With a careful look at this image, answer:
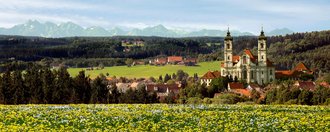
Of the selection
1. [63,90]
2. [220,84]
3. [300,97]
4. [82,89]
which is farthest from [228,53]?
[63,90]

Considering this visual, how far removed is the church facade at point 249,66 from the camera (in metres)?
191

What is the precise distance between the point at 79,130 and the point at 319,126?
10.6m

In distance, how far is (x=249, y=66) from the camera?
19050cm

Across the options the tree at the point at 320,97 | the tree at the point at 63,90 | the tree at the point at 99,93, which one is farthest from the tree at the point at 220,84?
the tree at the point at 63,90

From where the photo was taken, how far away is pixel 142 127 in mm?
23562

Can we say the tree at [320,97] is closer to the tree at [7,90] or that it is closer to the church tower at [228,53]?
the tree at [7,90]

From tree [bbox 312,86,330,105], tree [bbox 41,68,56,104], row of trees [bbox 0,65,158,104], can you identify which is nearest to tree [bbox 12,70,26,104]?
row of trees [bbox 0,65,158,104]

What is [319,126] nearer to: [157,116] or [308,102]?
[157,116]

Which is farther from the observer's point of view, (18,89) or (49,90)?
(18,89)

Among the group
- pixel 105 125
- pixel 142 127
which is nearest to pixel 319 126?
pixel 142 127

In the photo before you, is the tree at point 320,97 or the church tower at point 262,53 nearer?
the tree at point 320,97

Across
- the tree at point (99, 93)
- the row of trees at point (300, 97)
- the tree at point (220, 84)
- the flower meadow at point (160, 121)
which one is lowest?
the tree at point (220, 84)

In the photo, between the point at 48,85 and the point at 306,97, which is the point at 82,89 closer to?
the point at 48,85

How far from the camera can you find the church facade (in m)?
191
